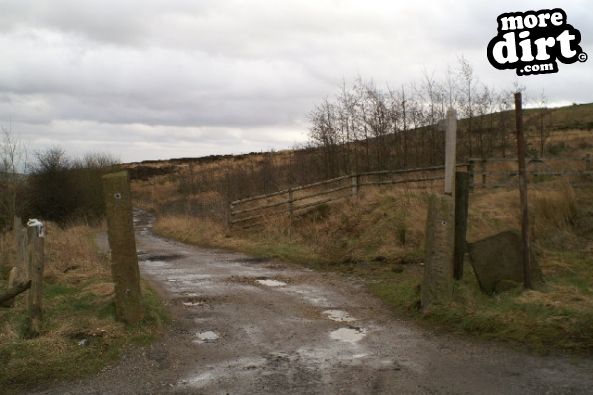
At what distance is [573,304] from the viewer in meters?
6.93

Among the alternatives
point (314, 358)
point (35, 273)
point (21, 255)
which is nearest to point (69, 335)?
point (35, 273)

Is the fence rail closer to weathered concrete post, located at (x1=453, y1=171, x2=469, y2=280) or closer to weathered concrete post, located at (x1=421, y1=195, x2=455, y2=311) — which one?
weathered concrete post, located at (x1=453, y1=171, x2=469, y2=280)

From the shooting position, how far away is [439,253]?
A: 24.8 feet

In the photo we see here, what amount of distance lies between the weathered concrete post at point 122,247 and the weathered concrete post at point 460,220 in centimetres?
473

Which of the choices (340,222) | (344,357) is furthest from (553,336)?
(340,222)

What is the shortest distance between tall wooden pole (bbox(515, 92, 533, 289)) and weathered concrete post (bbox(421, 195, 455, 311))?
98 cm

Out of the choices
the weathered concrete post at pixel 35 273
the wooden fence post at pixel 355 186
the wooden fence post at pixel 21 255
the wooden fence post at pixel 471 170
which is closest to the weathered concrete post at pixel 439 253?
the weathered concrete post at pixel 35 273

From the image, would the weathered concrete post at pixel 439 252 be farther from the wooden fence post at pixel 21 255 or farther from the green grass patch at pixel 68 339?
the wooden fence post at pixel 21 255

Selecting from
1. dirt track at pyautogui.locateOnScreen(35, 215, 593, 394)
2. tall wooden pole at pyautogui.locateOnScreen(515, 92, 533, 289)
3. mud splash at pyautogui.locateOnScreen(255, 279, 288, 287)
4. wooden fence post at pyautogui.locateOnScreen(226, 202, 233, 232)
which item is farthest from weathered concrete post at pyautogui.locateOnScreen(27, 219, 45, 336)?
wooden fence post at pyautogui.locateOnScreen(226, 202, 233, 232)

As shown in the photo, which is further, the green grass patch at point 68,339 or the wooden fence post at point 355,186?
the wooden fence post at point 355,186

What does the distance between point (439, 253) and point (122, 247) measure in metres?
4.30

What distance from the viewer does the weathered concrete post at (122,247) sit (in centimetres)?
695

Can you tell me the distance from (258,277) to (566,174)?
10137mm

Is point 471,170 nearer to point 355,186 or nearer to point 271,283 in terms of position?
point 355,186
